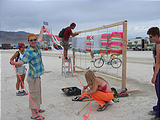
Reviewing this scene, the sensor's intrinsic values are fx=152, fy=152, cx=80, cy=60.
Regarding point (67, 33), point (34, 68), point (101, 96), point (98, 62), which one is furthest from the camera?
point (98, 62)

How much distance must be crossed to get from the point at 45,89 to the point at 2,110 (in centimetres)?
178

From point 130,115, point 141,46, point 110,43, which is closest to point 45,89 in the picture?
point 110,43

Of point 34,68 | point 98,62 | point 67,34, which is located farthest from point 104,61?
point 34,68

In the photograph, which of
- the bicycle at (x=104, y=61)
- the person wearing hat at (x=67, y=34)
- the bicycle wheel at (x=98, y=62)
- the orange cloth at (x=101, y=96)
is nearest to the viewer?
the orange cloth at (x=101, y=96)

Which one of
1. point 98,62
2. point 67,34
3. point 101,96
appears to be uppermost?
point 67,34

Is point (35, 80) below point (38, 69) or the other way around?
below

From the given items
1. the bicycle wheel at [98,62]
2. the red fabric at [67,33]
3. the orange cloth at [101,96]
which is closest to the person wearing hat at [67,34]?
the red fabric at [67,33]

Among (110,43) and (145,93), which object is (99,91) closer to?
(145,93)

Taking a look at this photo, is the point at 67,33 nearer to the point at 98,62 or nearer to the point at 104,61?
the point at 98,62

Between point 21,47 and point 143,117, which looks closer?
point 143,117

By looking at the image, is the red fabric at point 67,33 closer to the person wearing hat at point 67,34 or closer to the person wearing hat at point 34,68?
the person wearing hat at point 67,34

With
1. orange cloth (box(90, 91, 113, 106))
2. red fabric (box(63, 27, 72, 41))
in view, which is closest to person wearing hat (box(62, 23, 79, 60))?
red fabric (box(63, 27, 72, 41))

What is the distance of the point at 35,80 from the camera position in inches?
113

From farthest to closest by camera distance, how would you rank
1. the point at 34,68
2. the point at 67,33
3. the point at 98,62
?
the point at 98,62
the point at 67,33
the point at 34,68
